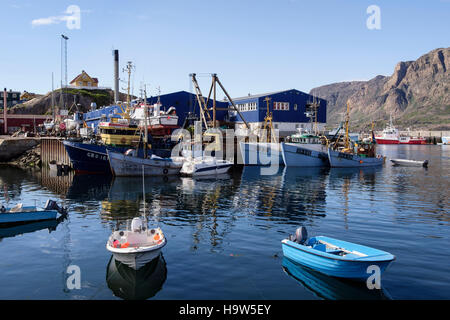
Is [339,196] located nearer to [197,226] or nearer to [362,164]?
[197,226]

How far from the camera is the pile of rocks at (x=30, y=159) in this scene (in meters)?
65.8

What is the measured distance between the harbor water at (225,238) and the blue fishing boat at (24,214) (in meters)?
0.79

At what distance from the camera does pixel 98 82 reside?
12288cm

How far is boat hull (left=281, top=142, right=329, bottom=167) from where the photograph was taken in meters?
61.7

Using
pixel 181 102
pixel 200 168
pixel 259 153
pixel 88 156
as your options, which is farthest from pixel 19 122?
pixel 200 168

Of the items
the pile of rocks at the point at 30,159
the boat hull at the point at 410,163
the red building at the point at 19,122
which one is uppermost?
the red building at the point at 19,122

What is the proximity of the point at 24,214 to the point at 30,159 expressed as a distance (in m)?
49.3

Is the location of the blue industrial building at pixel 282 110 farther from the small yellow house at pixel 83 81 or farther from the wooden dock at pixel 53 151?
the small yellow house at pixel 83 81

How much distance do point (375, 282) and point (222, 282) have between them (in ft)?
19.7

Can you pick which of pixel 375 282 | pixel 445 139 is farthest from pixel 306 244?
pixel 445 139

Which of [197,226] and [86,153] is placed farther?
[86,153]

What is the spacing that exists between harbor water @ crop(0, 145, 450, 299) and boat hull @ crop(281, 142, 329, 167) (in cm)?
2050

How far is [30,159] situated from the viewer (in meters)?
66.9

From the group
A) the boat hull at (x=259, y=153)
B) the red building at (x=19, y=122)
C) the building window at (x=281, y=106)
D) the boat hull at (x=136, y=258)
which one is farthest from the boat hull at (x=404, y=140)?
the boat hull at (x=136, y=258)
